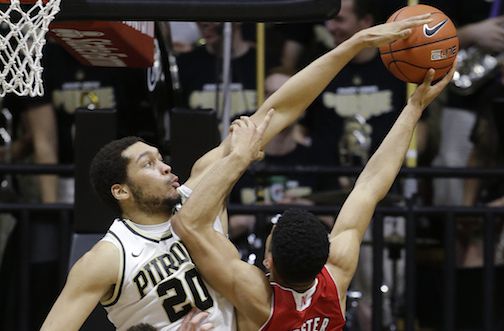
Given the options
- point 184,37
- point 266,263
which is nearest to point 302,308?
point 266,263

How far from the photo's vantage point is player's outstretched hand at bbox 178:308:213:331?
5.30m

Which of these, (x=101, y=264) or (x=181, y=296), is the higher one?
(x=101, y=264)

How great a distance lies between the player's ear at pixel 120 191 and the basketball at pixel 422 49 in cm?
133

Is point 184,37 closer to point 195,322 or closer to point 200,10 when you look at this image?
point 200,10

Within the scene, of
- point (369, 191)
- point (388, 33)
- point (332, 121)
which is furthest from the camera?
point (332, 121)

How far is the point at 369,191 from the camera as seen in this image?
575 centimetres

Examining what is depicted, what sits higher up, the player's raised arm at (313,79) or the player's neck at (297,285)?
the player's raised arm at (313,79)

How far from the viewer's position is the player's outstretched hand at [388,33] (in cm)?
557

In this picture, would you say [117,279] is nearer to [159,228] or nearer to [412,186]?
[159,228]

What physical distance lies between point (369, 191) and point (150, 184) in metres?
1.00

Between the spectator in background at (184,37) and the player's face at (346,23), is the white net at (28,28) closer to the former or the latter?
the spectator in background at (184,37)

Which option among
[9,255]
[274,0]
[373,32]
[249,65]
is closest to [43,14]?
[274,0]

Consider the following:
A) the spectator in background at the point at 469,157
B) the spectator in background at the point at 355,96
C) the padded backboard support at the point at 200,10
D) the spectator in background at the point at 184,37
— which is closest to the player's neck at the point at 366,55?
the spectator in background at the point at 355,96

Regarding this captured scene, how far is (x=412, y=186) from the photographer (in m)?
8.70
